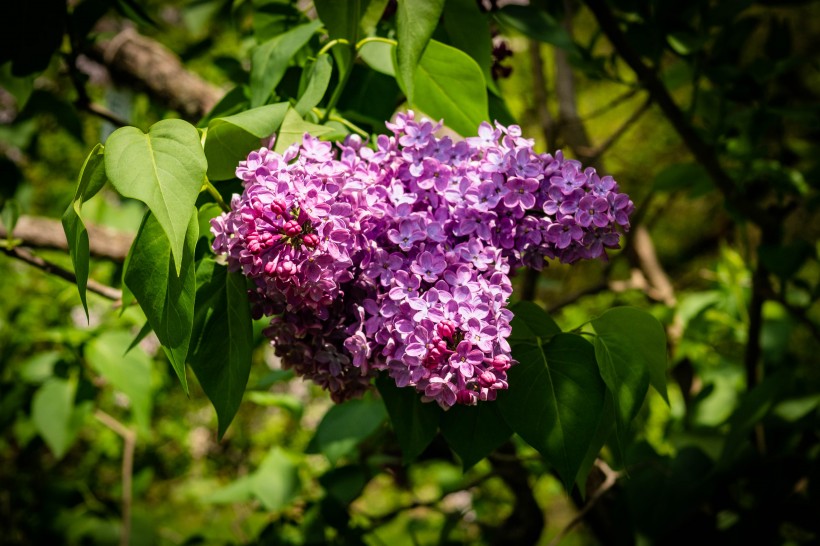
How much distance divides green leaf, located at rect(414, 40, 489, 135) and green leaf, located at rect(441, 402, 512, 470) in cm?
24

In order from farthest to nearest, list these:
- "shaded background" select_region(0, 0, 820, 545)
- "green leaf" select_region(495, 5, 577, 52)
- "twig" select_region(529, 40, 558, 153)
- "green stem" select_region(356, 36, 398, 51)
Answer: "twig" select_region(529, 40, 558, 153) → "shaded background" select_region(0, 0, 820, 545) → "green leaf" select_region(495, 5, 577, 52) → "green stem" select_region(356, 36, 398, 51)

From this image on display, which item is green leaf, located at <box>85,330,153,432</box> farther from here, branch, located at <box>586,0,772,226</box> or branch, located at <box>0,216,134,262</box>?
branch, located at <box>586,0,772,226</box>

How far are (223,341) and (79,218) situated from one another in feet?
0.43

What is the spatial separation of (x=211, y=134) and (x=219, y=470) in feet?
6.83

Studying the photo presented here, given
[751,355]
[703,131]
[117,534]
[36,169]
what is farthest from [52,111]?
[36,169]

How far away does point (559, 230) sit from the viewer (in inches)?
20.4

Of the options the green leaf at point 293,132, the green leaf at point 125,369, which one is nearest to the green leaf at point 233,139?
the green leaf at point 293,132

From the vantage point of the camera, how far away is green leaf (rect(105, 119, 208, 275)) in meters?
0.42

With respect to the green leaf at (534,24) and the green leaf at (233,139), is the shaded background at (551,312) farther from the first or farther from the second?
the green leaf at (233,139)

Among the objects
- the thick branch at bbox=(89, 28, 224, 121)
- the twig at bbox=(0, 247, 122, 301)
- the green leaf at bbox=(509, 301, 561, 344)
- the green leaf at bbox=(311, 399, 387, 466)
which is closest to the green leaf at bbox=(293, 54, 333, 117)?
the green leaf at bbox=(509, 301, 561, 344)

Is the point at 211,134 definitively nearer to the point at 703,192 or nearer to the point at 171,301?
the point at 171,301

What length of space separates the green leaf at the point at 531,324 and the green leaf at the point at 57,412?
899 mm

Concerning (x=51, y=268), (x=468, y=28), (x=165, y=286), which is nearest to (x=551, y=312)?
(x=468, y=28)

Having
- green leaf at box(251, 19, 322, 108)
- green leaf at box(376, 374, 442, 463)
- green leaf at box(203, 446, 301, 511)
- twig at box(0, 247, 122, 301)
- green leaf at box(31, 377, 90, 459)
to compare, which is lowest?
green leaf at box(31, 377, 90, 459)
